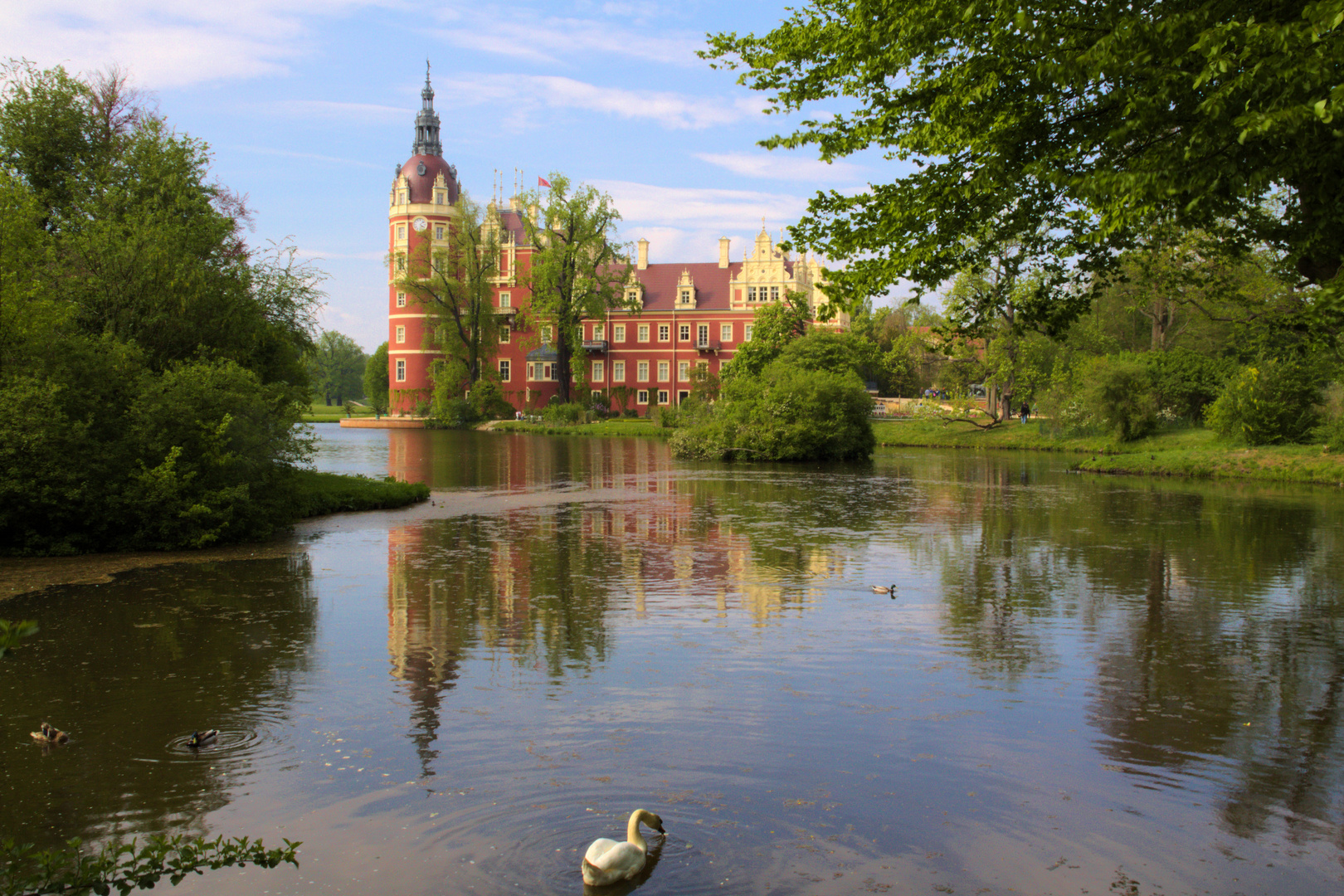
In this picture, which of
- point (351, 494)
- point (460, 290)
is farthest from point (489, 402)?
point (351, 494)

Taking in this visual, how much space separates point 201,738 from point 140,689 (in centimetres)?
178

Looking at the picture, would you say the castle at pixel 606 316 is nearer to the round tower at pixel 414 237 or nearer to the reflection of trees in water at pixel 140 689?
the round tower at pixel 414 237

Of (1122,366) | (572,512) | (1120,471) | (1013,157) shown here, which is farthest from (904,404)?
(1013,157)

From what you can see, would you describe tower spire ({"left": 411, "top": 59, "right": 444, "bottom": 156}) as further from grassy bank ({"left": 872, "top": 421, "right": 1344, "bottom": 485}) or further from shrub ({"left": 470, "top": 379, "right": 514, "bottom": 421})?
grassy bank ({"left": 872, "top": 421, "right": 1344, "bottom": 485})

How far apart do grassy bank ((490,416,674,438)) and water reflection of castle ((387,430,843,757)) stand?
34.8 meters

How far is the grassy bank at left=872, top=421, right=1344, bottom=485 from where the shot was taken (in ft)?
101

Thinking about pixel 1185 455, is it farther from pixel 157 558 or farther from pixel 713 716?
pixel 157 558

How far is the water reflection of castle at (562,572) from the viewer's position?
10.1 meters

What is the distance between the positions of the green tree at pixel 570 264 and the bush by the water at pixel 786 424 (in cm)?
3166

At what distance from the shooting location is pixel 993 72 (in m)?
10.5

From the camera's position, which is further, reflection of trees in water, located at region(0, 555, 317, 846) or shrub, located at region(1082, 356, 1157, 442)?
shrub, located at region(1082, 356, 1157, 442)

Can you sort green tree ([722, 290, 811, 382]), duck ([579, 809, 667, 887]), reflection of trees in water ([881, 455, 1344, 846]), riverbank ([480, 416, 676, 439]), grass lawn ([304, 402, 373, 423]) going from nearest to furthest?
duck ([579, 809, 667, 887]), reflection of trees in water ([881, 455, 1344, 846]), green tree ([722, 290, 811, 382]), riverbank ([480, 416, 676, 439]), grass lawn ([304, 402, 373, 423])

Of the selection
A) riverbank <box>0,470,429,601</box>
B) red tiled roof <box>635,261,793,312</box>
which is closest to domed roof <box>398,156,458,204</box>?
red tiled roof <box>635,261,793,312</box>

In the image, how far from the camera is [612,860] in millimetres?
5258
